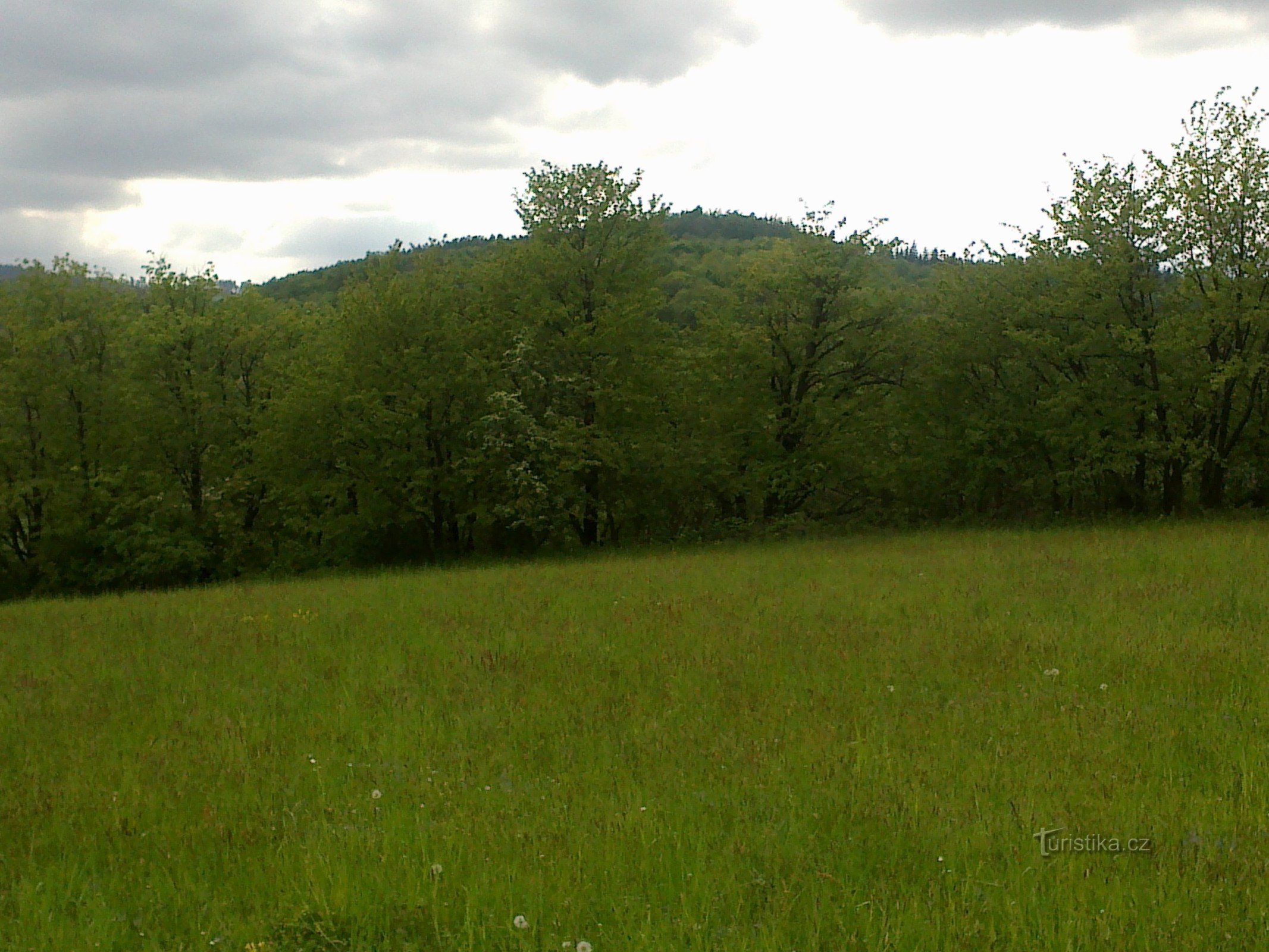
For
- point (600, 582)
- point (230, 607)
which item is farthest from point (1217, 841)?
point (230, 607)

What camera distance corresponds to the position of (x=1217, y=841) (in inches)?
182

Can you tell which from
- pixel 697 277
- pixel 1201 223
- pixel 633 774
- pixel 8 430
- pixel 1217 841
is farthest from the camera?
pixel 697 277

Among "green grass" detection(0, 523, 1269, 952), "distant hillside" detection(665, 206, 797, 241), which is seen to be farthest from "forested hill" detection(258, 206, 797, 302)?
"green grass" detection(0, 523, 1269, 952)

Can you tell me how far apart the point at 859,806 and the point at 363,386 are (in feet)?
77.8

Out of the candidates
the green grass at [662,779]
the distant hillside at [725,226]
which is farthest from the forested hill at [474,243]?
the green grass at [662,779]

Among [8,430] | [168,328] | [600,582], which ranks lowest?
[600,582]

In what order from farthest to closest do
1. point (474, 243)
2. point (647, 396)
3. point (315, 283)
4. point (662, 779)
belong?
point (474, 243) < point (315, 283) < point (647, 396) < point (662, 779)

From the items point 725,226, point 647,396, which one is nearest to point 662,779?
point 647,396

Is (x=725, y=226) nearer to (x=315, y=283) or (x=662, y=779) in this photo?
(x=315, y=283)

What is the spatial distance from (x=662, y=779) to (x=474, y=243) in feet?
283

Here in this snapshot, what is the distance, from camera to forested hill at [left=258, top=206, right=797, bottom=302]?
99.4 feet

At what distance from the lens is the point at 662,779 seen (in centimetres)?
591

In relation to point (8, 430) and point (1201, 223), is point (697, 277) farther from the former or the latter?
point (8, 430)

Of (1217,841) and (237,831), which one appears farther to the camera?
(237,831)
